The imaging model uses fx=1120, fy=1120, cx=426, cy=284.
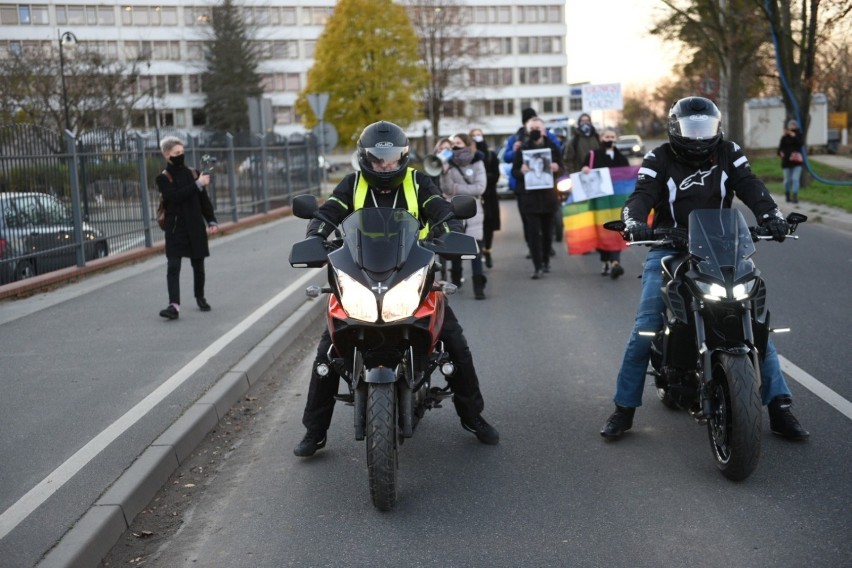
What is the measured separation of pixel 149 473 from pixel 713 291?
9.57ft

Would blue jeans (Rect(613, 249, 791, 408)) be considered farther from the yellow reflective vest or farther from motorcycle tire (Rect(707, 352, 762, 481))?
the yellow reflective vest

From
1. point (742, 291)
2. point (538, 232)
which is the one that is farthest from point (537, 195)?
point (742, 291)

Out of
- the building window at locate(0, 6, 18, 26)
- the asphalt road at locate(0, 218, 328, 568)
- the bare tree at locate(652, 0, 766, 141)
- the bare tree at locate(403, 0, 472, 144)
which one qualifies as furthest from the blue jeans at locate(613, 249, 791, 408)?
the bare tree at locate(403, 0, 472, 144)

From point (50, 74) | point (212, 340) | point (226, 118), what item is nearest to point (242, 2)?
point (226, 118)

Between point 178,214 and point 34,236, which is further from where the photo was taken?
point 34,236

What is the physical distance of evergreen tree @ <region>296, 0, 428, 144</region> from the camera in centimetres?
6391

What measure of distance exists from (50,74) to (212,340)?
3121 centimetres

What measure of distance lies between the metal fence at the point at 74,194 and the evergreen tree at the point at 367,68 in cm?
4128

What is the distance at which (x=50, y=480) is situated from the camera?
5543 mm

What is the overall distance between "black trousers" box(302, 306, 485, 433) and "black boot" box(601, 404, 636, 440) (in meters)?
0.78

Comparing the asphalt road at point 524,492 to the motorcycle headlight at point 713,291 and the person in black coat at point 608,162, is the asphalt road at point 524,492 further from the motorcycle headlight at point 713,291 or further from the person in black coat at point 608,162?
the person in black coat at point 608,162

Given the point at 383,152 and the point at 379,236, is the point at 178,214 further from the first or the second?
the point at 379,236

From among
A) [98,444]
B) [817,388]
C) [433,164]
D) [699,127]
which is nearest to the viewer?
[699,127]

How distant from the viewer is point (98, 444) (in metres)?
6.21
